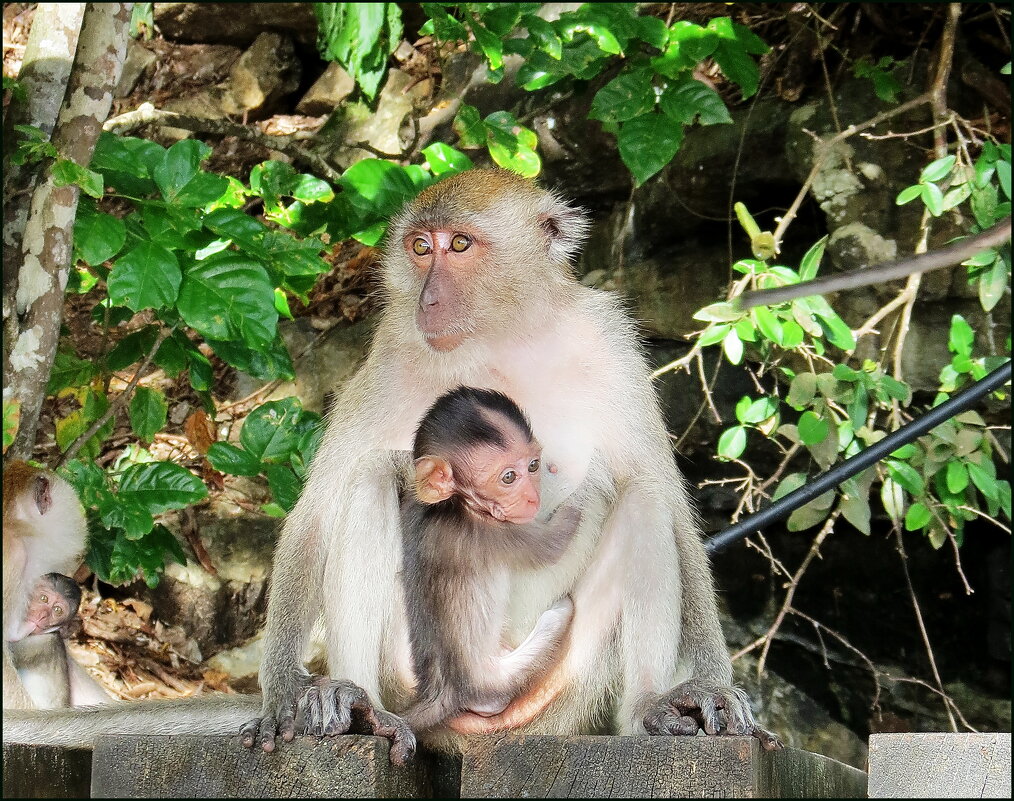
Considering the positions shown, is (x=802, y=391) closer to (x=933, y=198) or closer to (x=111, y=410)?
(x=933, y=198)

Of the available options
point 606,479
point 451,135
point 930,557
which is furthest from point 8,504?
point 930,557

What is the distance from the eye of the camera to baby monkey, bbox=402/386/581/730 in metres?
2.64

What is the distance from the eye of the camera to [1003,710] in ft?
19.8

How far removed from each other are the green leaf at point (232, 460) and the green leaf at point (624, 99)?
1.71 m

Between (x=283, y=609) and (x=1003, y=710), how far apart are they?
4719 mm

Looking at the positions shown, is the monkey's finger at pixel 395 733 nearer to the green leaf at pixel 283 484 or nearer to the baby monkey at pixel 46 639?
the green leaf at pixel 283 484

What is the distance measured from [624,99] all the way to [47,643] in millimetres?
2777

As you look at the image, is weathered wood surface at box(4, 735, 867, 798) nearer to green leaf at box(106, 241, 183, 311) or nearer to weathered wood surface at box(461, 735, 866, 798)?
weathered wood surface at box(461, 735, 866, 798)

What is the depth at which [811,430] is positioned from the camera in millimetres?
3906

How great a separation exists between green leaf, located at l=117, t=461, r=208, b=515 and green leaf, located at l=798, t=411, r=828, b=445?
2094 mm

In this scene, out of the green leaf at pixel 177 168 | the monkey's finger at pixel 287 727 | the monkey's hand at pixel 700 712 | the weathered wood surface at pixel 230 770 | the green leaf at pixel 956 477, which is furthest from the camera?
the green leaf at pixel 956 477

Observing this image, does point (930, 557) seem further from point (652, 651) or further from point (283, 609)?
point (283, 609)

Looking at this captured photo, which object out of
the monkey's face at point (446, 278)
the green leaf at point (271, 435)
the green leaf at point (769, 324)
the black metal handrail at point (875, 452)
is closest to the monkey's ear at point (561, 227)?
the monkey's face at point (446, 278)

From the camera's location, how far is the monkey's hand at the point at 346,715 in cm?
228
